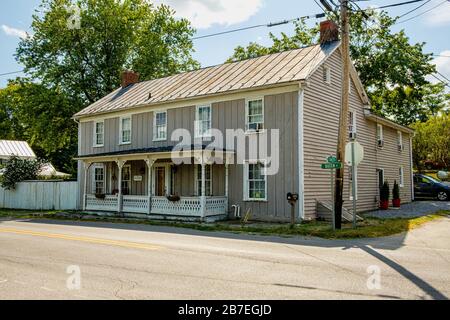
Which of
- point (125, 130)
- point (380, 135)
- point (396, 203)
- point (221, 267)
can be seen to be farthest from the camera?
point (380, 135)

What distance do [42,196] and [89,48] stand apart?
582 inches

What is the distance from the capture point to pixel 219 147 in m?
20.1

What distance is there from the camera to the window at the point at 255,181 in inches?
737

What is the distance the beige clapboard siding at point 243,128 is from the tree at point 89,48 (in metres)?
15.7

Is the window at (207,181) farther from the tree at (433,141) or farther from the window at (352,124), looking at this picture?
the tree at (433,141)

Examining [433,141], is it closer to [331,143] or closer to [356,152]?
[331,143]

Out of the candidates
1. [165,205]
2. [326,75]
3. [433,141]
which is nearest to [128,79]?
[165,205]

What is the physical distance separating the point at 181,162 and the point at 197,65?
26.9 meters

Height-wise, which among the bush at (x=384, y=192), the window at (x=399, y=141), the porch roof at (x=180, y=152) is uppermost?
the window at (x=399, y=141)

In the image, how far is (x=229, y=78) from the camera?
839 inches

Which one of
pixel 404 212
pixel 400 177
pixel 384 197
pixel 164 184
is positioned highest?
pixel 400 177

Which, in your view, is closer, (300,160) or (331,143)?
(300,160)

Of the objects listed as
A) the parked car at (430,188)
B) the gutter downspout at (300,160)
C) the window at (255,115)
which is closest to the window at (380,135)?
the parked car at (430,188)

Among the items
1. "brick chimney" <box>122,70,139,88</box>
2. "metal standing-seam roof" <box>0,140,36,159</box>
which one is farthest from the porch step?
"metal standing-seam roof" <box>0,140,36,159</box>
